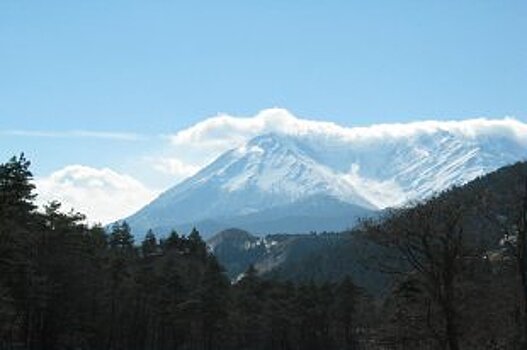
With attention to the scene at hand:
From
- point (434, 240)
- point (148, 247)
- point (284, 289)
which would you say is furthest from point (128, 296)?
point (434, 240)

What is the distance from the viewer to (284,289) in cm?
14475

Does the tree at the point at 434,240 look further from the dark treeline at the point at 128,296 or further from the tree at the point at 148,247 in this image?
the tree at the point at 148,247

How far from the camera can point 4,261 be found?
168ft

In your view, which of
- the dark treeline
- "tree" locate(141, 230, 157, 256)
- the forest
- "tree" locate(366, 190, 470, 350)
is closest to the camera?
"tree" locate(366, 190, 470, 350)

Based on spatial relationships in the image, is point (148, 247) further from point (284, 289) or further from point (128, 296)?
point (128, 296)

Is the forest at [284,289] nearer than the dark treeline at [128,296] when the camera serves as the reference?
Yes

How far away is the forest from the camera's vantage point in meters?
46.7

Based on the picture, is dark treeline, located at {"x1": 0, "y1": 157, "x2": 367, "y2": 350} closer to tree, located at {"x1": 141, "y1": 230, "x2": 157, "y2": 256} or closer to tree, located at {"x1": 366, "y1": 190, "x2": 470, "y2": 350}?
tree, located at {"x1": 141, "y1": 230, "x2": 157, "y2": 256}

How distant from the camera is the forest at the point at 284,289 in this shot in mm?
46656

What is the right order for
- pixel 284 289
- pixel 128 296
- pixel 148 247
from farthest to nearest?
1. pixel 148 247
2. pixel 284 289
3. pixel 128 296

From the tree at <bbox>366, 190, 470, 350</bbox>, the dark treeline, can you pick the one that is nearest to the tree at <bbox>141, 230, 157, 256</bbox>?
the dark treeline

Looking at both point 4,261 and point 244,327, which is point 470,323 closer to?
point 4,261

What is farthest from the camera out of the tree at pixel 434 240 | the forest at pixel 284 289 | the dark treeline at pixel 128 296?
the dark treeline at pixel 128 296

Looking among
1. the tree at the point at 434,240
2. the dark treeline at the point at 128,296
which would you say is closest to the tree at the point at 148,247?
the dark treeline at the point at 128,296
